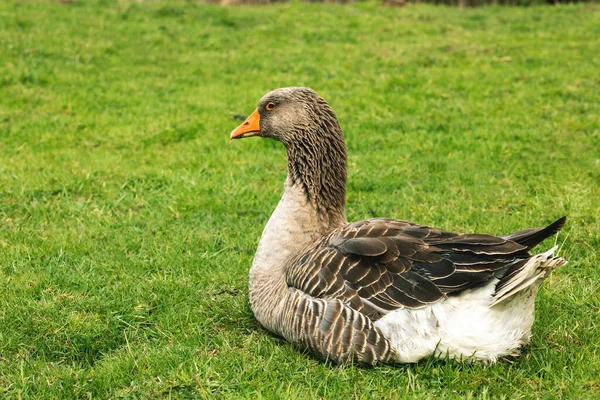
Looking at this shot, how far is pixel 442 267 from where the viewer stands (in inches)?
177

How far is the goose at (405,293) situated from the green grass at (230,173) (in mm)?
167

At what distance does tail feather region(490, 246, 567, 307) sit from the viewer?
4.09 metres

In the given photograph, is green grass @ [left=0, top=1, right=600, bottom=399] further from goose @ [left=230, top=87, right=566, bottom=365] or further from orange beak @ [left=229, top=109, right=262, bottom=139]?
orange beak @ [left=229, top=109, right=262, bottom=139]

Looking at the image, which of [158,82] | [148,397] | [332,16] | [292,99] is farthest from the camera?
[332,16]

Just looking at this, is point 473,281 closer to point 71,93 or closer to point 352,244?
point 352,244

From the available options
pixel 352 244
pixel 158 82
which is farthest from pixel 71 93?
pixel 352 244

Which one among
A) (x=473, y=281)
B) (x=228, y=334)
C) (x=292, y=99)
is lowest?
(x=228, y=334)

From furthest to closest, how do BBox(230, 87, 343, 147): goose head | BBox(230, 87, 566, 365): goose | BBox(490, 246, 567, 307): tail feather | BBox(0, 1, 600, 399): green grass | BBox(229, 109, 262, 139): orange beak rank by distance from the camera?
BBox(229, 109, 262, 139): orange beak
BBox(230, 87, 343, 147): goose head
BBox(0, 1, 600, 399): green grass
BBox(230, 87, 566, 365): goose
BBox(490, 246, 567, 307): tail feather

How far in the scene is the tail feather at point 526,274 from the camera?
4094 mm

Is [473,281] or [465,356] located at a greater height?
[473,281]

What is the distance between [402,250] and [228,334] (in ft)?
5.07

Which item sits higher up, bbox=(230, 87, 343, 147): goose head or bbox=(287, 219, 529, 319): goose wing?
bbox=(230, 87, 343, 147): goose head

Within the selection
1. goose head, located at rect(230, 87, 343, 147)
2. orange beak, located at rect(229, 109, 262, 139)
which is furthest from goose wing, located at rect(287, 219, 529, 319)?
orange beak, located at rect(229, 109, 262, 139)

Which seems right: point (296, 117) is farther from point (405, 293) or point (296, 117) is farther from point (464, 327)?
point (464, 327)
